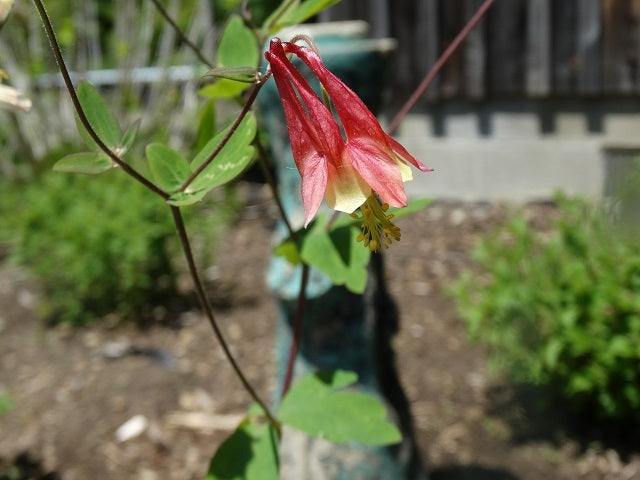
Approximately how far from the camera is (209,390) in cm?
289

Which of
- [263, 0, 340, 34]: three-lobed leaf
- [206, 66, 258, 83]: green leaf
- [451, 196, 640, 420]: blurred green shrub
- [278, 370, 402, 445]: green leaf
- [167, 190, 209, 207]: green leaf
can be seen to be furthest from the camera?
[451, 196, 640, 420]: blurred green shrub

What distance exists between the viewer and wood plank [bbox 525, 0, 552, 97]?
13.5ft

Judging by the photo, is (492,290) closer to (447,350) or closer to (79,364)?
(447,350)

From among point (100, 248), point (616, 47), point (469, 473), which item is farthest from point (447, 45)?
point (469, 473)

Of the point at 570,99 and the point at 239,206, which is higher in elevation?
the point at 570,99

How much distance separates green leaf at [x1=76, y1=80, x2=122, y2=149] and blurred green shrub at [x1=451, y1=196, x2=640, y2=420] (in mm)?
1516

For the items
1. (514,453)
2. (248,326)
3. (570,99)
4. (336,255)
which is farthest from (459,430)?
(570,99)

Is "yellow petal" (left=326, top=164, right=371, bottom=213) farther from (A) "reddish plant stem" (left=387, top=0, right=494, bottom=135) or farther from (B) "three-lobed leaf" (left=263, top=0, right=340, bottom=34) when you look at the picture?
(B) "three-lobed leaf" (left=263, top=0, right=340, bottom=34)

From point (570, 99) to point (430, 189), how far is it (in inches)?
36.5

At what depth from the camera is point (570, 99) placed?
4.23 metres

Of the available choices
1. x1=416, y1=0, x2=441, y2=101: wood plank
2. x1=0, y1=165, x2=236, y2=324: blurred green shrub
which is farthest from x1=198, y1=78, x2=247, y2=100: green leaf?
x1=416, y1=0, x2=441, y2=101: wood plank

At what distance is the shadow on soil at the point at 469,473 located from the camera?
221 cm

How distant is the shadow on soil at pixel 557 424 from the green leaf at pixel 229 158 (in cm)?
172

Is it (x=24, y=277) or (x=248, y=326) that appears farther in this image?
(x=24, y=277)
